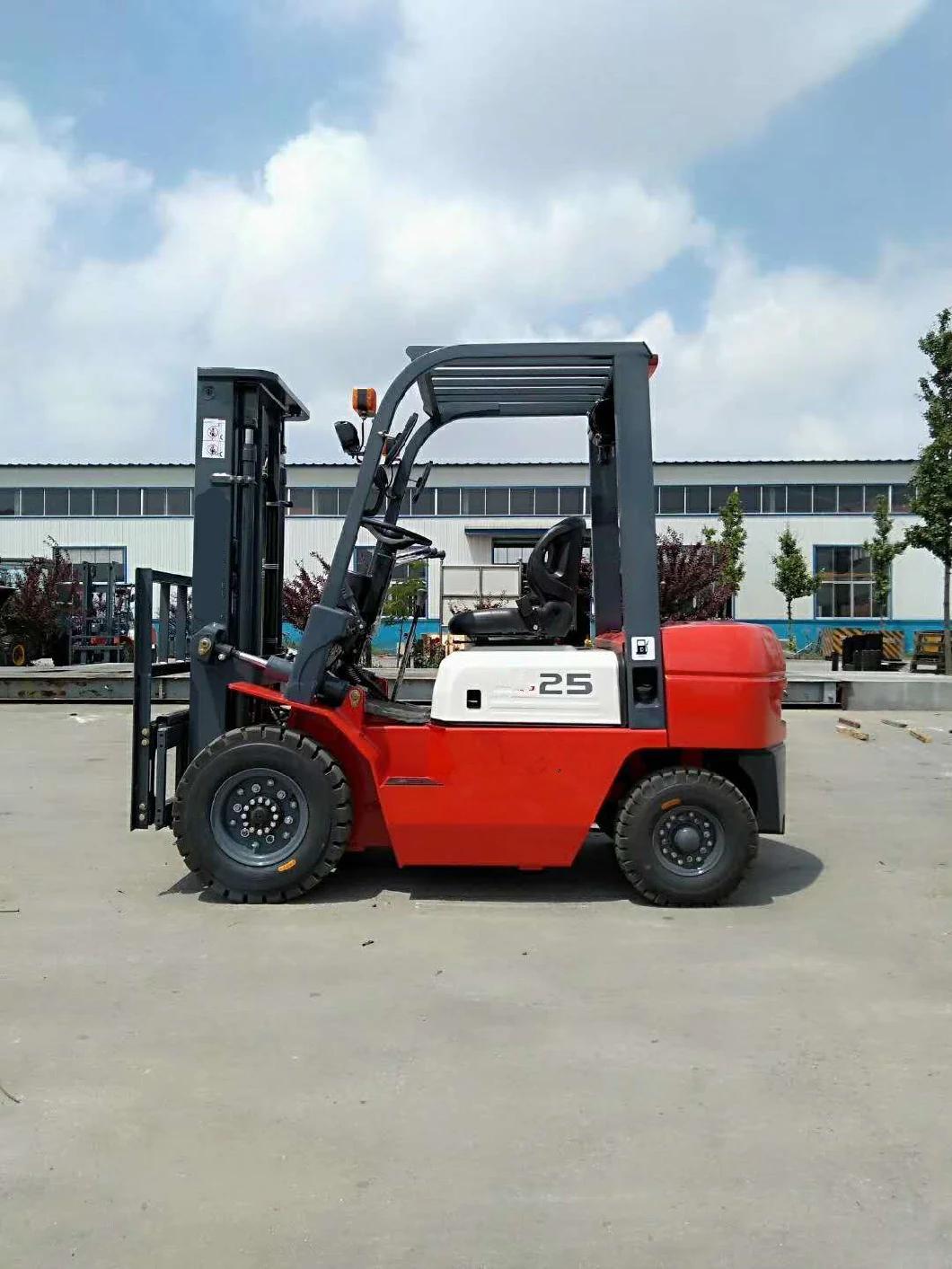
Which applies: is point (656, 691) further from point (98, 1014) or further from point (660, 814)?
point (98, 1014)

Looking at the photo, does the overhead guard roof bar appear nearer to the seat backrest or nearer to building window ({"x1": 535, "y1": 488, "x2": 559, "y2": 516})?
the seat backrest

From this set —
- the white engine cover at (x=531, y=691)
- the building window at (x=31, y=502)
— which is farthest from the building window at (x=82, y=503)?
the white engine cover at (x=531, y=691)

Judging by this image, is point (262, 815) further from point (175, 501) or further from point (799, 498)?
point (175, 501)

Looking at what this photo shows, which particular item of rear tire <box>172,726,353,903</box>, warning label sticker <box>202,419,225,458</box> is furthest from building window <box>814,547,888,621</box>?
rear tire <box>172,726,353,903</box>

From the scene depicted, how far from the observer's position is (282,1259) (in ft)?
8.49

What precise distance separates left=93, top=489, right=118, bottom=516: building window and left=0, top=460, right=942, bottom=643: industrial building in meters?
0.06

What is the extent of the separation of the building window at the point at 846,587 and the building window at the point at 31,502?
111ft

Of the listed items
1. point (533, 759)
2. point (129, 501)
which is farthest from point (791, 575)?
point (533, 759)

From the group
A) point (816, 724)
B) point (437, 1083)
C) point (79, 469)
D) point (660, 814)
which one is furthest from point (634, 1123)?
point (79, 469)

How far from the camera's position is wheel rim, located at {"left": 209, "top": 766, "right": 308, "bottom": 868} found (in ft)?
18.7

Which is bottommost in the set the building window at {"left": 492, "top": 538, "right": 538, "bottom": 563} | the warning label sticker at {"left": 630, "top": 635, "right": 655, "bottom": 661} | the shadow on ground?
the shadow on ground

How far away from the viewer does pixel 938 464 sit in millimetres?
27172

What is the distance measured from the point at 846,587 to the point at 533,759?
42177 mm

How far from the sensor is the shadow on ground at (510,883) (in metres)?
5.95
